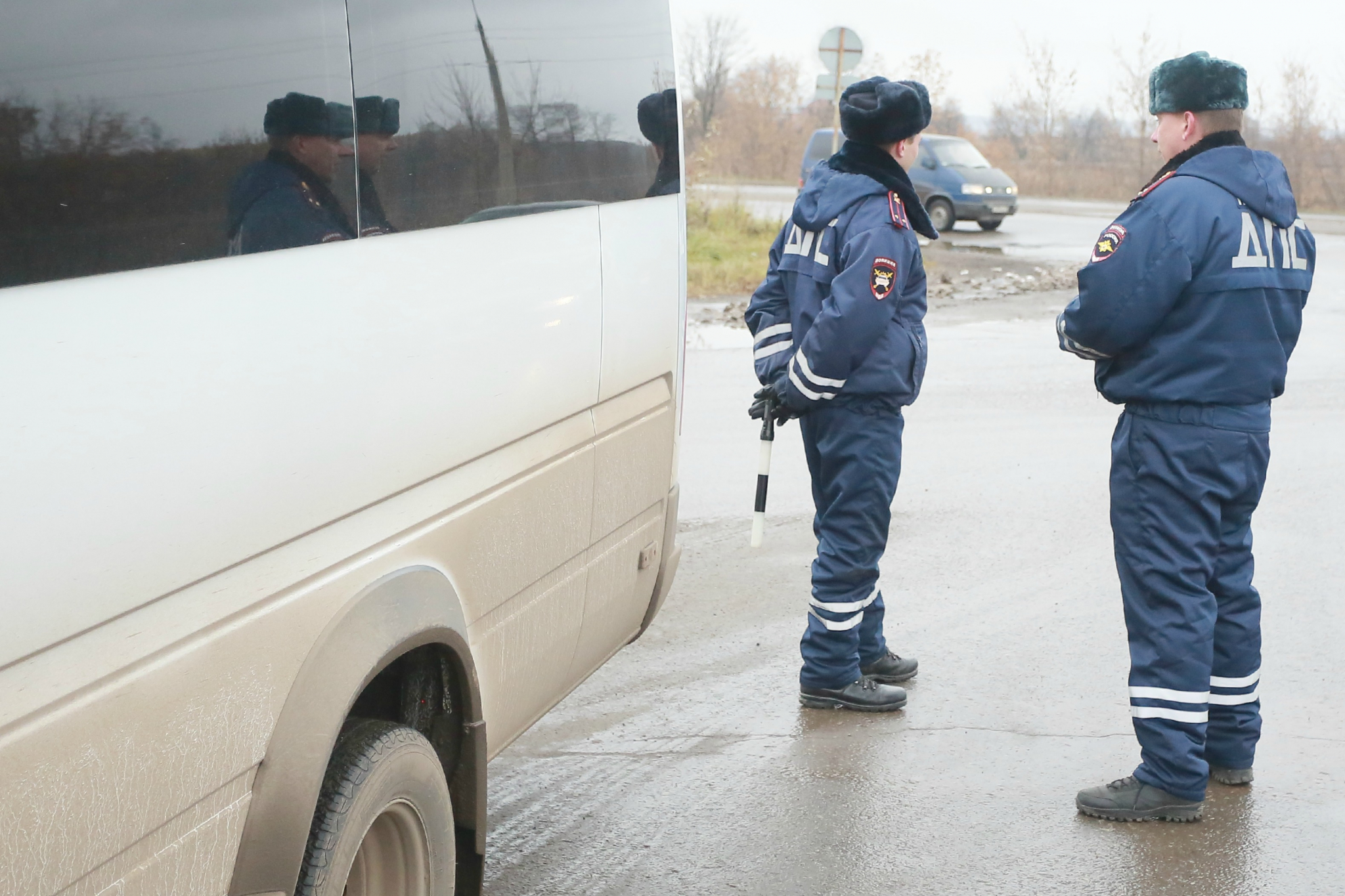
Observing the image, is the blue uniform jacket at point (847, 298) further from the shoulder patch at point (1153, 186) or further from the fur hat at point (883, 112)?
the shoulder patch at point (1153, 186)

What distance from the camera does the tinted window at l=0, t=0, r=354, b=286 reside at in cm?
158

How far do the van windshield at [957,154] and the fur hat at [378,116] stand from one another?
2393cm

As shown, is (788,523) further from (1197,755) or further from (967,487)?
(1197,755)

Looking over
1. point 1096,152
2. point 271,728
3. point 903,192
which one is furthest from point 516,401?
point 1096,152

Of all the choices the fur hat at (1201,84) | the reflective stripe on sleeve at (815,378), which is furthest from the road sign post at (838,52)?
the fur hat at (1201,84)

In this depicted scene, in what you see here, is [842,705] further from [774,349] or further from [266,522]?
[266,522]

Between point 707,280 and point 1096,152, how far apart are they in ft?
105

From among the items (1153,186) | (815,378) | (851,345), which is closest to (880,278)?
(851,345)

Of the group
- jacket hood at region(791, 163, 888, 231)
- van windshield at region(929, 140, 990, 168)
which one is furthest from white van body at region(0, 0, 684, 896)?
van windshield at region(929, 140, 990, 168)

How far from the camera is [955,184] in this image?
25.2 m

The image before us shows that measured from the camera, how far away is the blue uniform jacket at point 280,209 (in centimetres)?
197

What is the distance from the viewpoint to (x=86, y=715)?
5.61ft

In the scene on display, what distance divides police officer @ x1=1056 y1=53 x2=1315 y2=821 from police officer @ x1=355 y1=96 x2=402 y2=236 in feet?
7.07

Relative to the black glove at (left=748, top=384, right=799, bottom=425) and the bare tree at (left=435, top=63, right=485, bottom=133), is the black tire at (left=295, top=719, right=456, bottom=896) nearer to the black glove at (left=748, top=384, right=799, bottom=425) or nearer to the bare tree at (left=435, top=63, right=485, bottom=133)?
the bare tree at (left=435, top=63, right=485, bottom=133)
